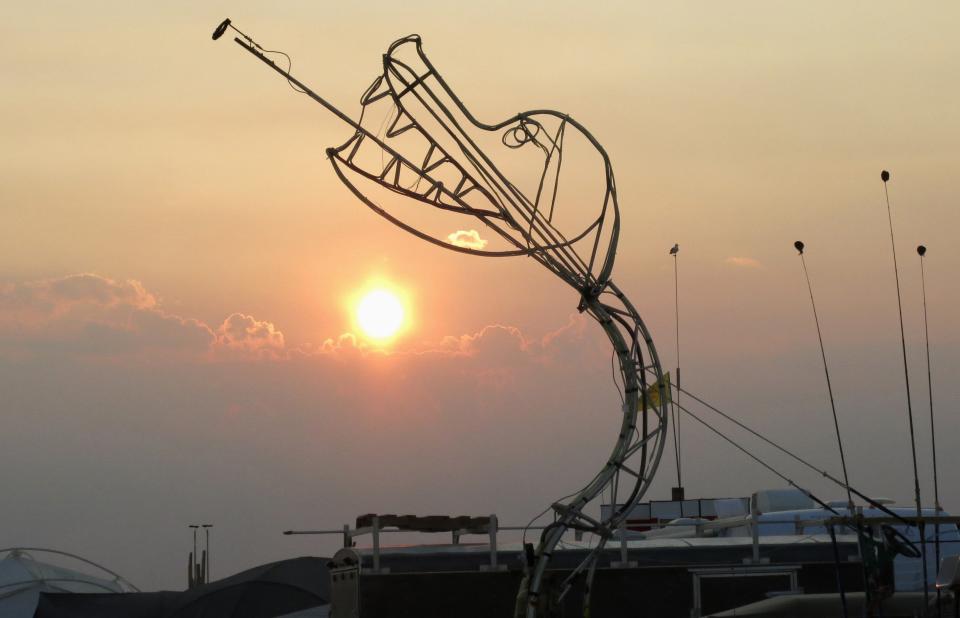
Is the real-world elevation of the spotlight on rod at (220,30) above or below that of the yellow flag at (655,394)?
above

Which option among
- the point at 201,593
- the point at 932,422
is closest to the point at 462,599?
the point at 932,422

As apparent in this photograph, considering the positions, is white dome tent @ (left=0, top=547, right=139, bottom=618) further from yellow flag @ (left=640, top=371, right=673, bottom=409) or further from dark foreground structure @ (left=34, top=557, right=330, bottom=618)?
yellow flag @ (left=640, top=371, right=673, bottom=409)

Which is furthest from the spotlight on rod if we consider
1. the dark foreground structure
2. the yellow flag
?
the dark foreground structure

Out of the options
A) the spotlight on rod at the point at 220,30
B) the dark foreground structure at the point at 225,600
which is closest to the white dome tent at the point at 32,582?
the dark foreground structure at the point at 225,600

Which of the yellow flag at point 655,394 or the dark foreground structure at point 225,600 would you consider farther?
the dark foreground structure at point 225,600

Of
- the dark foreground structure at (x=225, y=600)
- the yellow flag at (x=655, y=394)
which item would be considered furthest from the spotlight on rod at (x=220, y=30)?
the dark foreground structure at (x=225, y=600)

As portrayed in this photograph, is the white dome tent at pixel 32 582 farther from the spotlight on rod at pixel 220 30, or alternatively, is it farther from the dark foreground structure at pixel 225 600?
the spotlight on rod at pixel 220 30

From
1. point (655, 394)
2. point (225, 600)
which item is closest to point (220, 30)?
point (655, 394)

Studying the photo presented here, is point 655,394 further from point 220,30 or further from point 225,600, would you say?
point 225,600

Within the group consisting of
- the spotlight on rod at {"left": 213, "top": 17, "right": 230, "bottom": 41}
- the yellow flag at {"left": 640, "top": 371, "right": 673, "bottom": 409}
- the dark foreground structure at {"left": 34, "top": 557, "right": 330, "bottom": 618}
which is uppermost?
the spotlight on rod at {"left": 213, "top": 17, "right": 230, "bottom": 41}

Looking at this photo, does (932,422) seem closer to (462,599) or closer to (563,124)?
(563,124)

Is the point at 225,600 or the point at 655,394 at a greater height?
the point at 655,394

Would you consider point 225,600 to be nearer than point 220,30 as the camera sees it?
No

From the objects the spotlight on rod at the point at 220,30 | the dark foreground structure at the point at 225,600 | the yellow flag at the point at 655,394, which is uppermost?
the spotlight on rod at the point at 220,30
